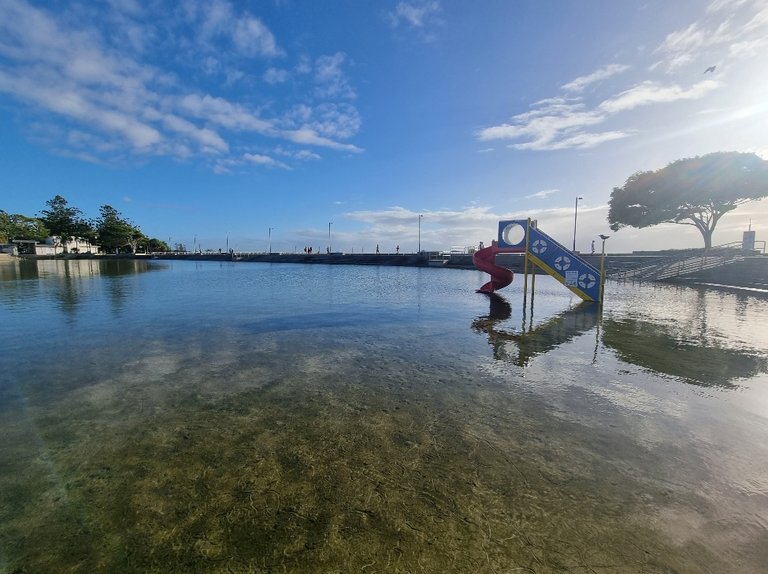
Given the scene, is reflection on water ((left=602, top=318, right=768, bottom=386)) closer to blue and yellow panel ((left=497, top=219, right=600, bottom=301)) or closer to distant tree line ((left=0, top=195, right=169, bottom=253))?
blue and yellow panel ((left=497, top=219, right=600, bottom=301))

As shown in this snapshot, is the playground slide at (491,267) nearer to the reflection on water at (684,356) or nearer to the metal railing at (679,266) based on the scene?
the reflection on water at (684,356)

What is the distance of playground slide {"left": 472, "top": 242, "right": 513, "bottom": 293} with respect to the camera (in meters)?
19.5

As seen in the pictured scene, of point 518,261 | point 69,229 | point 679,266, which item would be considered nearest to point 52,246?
point 69,229

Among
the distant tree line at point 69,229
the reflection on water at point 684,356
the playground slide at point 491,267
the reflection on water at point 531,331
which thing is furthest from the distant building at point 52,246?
the reflection on water at point 684,356

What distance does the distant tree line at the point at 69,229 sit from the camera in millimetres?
74812

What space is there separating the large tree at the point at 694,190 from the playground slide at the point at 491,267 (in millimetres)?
28639

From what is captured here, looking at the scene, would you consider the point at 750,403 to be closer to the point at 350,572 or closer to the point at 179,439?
the point at 350,572

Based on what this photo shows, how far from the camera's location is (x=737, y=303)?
649 inches

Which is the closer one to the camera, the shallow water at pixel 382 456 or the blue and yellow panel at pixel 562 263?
the shallow water at pixel 382 456

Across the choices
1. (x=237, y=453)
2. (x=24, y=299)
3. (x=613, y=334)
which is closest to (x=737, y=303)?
(x=613, y=334)

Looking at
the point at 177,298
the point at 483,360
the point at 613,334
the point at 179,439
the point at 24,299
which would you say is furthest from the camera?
the point at 177,298

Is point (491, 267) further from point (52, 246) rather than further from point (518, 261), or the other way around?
point (52, 246)

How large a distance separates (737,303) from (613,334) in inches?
479

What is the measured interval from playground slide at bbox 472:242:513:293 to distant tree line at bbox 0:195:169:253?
307 feet
